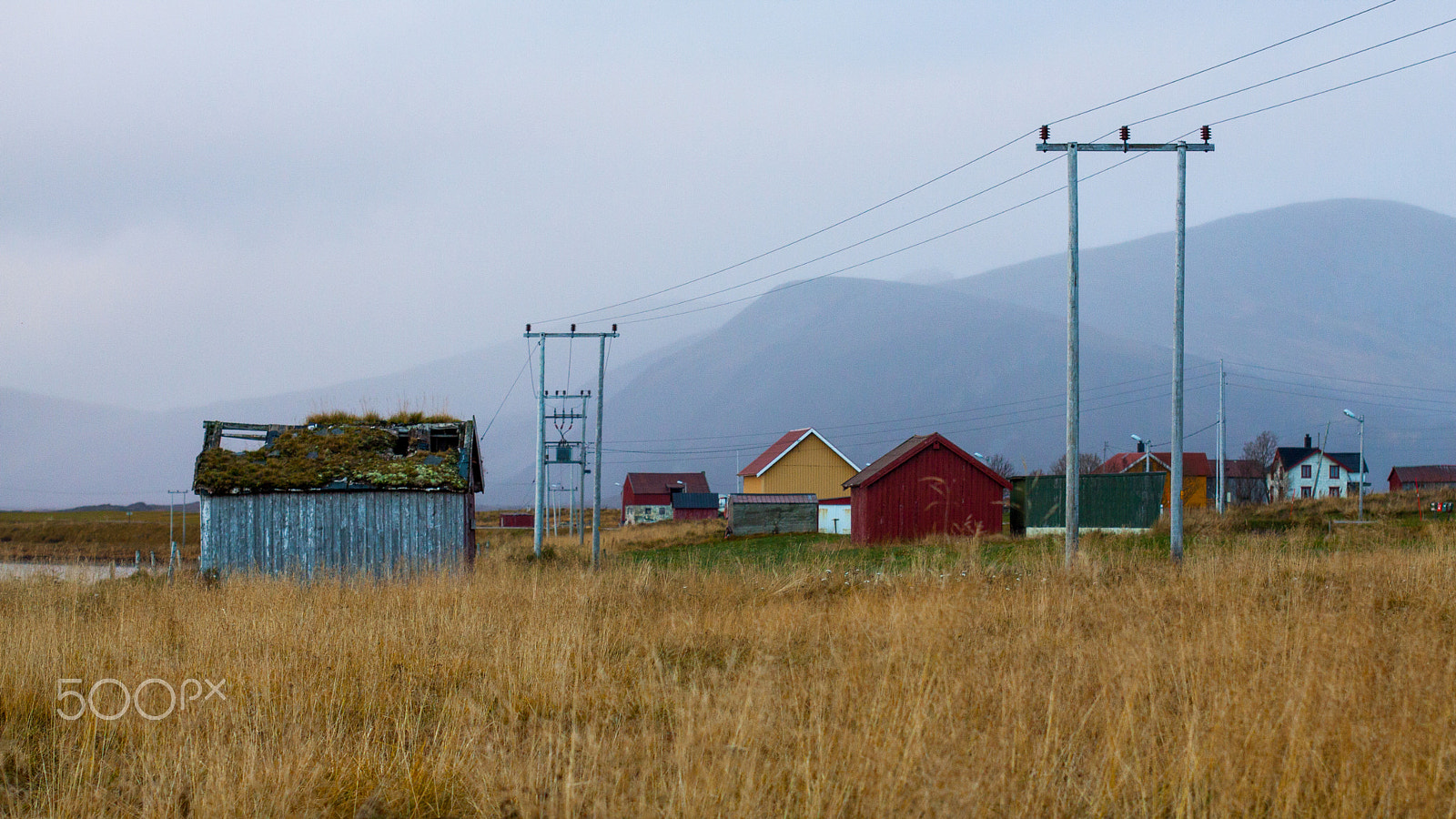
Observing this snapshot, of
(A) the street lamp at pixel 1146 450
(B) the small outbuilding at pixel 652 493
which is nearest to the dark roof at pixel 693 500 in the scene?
(B) the small outbuilding at pixel 652 493

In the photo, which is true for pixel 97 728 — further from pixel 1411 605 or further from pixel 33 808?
pixel 1411 605

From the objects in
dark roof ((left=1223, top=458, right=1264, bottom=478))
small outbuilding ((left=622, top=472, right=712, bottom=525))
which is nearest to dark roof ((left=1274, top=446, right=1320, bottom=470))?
dark roof ((left=1223, top=458, right=1264, bottom=478))

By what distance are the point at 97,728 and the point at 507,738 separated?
10.5 feet

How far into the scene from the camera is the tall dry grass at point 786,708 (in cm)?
462

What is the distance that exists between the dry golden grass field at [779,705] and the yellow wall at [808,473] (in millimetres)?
59460

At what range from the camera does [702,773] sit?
4500 millimetres

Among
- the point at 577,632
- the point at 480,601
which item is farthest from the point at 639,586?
the point at 577,632

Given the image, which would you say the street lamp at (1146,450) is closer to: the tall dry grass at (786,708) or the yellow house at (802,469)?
the yellow house at (802,469)

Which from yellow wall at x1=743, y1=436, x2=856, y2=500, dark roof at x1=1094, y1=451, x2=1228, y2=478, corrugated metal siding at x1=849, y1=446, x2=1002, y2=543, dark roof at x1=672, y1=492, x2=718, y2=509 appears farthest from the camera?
dark roof at x1=672, y1=492, x2=718, y2=509

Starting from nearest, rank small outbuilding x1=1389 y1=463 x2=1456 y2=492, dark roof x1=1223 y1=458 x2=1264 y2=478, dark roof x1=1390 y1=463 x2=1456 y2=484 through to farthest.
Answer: dark roof x1=1223 y1=458 x2=1264 y2=478 → small outbuilding x1=1389 y1=463 x2=1456 y2=492 → dark roof x1=1390 y1=463 x2=1456 y2=484

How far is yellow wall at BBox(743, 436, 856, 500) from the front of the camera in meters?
72.1

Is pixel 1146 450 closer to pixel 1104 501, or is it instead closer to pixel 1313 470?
pixel 1104 501

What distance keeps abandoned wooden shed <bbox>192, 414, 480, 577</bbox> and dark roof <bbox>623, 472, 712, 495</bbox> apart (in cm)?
7797

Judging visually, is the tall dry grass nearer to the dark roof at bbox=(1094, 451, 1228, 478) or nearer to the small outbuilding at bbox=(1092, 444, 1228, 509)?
the small outbuilding at bbox=(1092, 444, 1228, 509)
